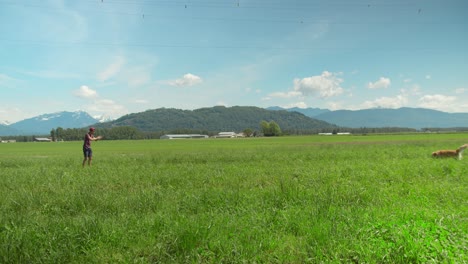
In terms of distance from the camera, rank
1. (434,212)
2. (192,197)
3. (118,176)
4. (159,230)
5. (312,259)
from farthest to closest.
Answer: (118,176), (192,197), (434,212), (159,230), (312,259)

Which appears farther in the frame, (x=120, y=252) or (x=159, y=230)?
(x=159, y=230)

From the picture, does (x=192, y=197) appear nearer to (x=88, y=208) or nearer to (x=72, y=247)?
(x=88, y=208)

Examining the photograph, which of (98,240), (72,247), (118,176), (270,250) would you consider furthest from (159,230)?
(118,176)

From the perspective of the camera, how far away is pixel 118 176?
1292 cm

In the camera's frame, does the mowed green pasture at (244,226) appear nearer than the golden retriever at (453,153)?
Yes

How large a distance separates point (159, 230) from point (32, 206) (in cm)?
494

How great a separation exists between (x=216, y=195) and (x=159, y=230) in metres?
2.77

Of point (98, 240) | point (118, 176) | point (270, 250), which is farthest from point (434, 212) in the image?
point (118, 176)

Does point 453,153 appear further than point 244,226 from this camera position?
Yes

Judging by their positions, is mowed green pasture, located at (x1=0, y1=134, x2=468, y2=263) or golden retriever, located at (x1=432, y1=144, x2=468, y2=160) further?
golden retriever, located at (x1=432, y1=144, x2=468, y2=160)

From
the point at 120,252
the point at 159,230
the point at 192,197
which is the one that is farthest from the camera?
the point at 192,197

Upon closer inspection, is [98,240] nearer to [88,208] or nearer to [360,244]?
[88,208]

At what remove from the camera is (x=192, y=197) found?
8.13 metres

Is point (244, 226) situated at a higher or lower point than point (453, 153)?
lower
